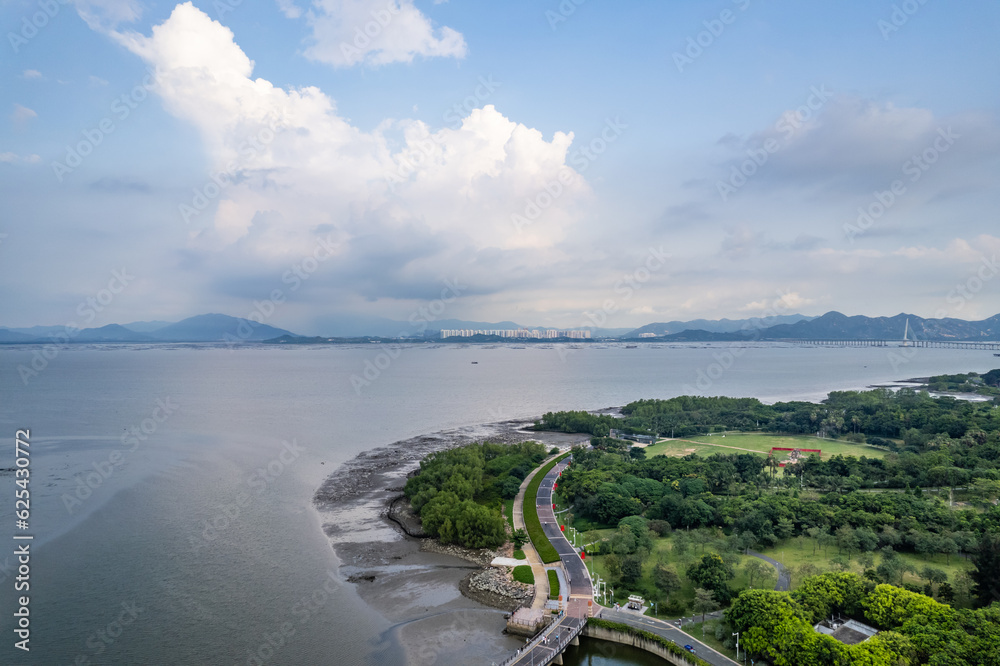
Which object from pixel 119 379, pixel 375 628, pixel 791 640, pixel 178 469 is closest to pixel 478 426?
pixel 178 469

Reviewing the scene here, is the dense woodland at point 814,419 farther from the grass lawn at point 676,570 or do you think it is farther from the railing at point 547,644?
the railing at point 547,644

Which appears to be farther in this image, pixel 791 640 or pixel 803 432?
pixel 803 432

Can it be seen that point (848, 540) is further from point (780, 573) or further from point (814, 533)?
point (780, 573)

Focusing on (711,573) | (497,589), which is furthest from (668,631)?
(497,589)

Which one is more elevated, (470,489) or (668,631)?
(470,489)

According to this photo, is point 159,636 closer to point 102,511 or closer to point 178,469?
point 102,511
